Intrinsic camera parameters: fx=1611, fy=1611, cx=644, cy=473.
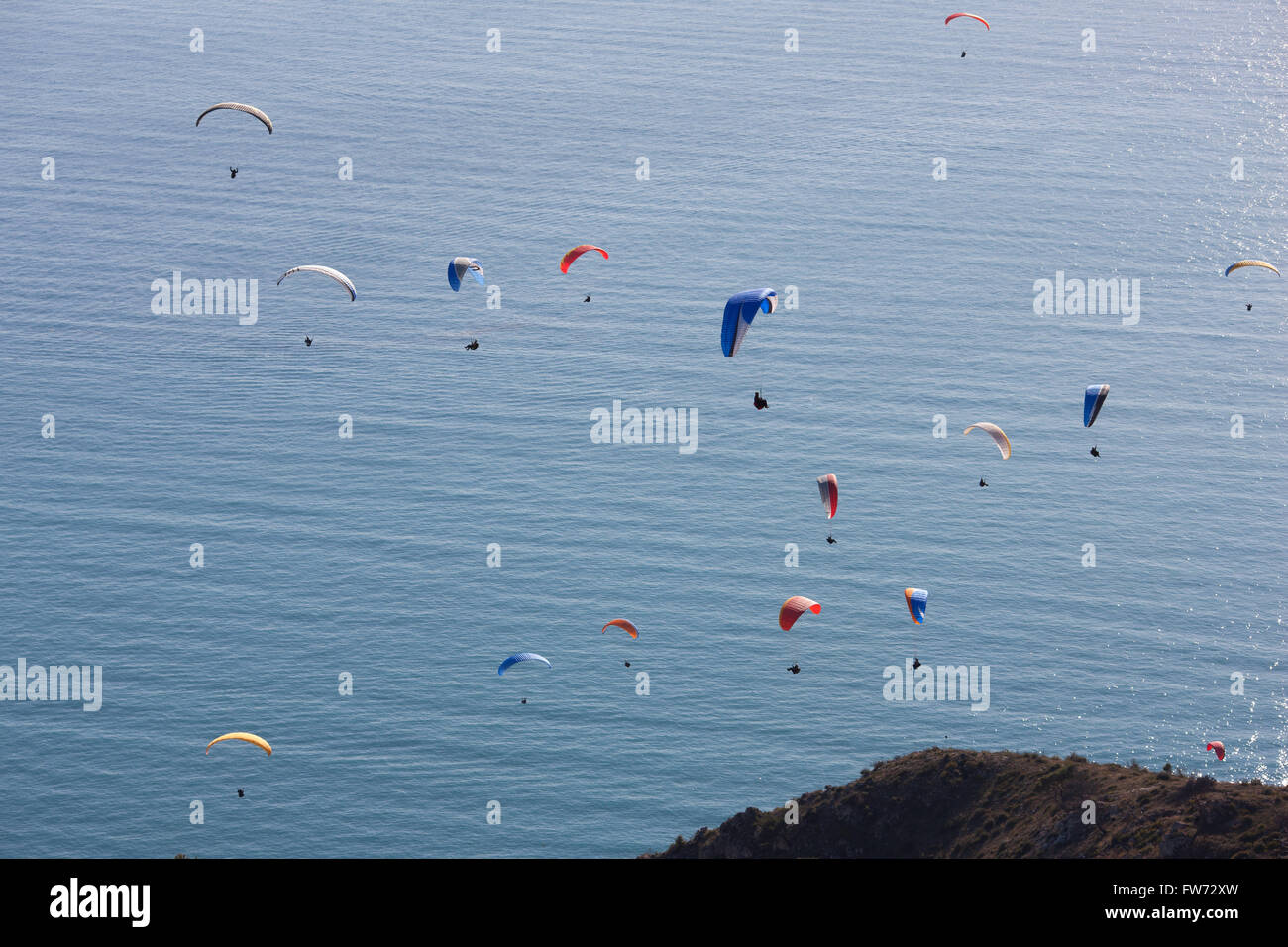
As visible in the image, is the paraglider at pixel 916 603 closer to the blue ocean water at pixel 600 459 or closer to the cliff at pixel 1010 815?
the cliff at pixel 1010 815

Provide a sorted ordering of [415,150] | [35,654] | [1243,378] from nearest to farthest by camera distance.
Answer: [35,654] → [1243,378] → [415,150]

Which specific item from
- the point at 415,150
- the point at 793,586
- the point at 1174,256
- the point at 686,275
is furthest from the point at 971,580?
the point at 415,150

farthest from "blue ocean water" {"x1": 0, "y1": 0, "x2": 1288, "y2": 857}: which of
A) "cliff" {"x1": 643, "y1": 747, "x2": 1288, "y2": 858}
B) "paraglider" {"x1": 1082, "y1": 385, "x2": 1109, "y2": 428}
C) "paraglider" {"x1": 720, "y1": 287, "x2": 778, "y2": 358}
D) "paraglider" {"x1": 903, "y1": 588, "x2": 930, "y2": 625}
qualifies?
"paraglider" {"x1": 720, "y1": 287, "x2": 778, "y2": 358}

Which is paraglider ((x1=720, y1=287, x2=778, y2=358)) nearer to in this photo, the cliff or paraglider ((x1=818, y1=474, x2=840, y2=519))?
paraglider ((x1=818, y1=474, x2=840, y2=519))

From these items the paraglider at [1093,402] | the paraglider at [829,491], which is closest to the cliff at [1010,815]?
the paraglider at [829,491]

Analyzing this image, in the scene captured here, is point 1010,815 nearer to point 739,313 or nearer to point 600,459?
point 739,313

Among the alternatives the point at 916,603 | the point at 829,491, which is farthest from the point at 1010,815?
the point at 829,491

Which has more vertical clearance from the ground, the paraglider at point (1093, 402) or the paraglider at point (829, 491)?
the paraglider at point (1093, 402)

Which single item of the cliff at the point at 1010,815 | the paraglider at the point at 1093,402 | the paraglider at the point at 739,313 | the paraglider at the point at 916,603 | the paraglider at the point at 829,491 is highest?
the paraglider at the point at 739,313
